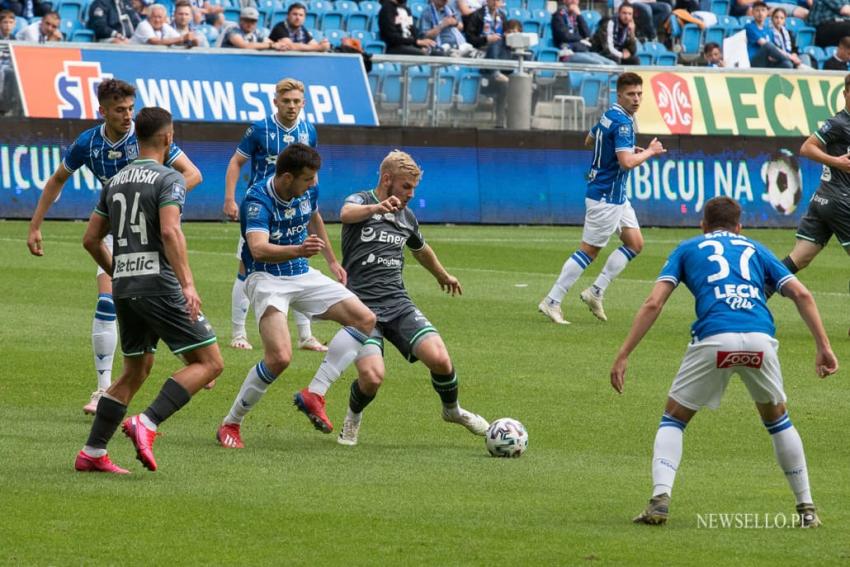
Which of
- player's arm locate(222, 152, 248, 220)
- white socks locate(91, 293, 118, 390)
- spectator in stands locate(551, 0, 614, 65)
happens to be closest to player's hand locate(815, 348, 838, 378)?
white socks locate(91, 293, 118, 390)

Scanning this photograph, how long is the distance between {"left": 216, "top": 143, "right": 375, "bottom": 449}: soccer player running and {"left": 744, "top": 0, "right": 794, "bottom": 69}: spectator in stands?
21.7m

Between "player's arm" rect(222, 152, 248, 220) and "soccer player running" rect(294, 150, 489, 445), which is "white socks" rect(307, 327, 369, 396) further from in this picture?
"player's arm" rect(222, 152, 248, 220)

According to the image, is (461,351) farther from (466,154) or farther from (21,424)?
(466,154)

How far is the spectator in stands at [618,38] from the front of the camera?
1145 inches

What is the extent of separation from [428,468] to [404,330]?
1144 millimetres

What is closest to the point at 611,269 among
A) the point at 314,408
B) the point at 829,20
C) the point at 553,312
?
the point at 553,312

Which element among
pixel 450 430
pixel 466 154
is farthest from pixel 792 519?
pixel 466 154

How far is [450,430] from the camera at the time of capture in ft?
32.8

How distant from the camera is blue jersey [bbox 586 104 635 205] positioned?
15.4 m

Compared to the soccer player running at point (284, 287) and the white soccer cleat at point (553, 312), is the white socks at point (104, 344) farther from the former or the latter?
the white soccer cleat at point (553, 312)

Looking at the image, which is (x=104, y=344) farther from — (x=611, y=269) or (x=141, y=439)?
(x=611, y=269)

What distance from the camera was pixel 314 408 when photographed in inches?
375

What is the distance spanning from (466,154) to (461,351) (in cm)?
1161

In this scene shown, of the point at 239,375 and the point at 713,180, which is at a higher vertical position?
the point at 239,375
